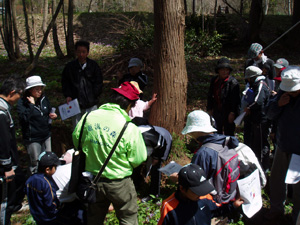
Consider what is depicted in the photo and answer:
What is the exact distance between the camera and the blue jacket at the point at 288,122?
3025 mm

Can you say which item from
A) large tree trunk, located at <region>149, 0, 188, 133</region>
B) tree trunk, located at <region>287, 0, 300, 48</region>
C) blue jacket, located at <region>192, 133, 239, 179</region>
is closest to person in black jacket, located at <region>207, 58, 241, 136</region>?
large tree trunk, located at <region>149, 0, 188, 133</region>

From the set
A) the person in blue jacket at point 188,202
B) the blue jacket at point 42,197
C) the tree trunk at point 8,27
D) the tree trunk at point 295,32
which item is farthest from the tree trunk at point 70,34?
the person in blue jacket at point 188,202

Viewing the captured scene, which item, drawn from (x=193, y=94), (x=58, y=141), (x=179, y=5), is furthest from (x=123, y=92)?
→ (x=193, y=94)

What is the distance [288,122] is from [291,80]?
1.63ft

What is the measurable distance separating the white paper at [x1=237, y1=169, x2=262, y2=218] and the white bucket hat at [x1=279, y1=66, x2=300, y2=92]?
1.03 metres

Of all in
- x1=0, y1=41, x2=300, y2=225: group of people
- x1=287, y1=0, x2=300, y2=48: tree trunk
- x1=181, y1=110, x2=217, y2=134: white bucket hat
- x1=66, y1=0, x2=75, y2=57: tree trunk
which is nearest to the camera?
x1=0, y1=41, x2=300, y2=225: group of people

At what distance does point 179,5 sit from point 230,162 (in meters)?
2.73

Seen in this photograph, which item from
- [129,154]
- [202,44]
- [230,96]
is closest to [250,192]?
[129,154]

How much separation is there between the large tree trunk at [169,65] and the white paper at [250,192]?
1876 millimetres

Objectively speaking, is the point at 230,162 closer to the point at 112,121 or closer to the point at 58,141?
the point at 112,121

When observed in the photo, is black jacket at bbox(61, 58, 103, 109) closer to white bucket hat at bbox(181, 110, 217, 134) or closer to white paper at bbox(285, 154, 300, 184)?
white bucket hat at bbox(181, 110, 217, 134)

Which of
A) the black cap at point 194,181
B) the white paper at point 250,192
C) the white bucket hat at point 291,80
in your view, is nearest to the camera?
the black cap at point 194,181

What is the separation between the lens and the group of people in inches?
96.7

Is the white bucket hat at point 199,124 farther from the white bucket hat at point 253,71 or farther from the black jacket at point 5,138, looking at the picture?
the white bucket hat at point 253,71
